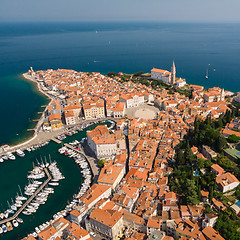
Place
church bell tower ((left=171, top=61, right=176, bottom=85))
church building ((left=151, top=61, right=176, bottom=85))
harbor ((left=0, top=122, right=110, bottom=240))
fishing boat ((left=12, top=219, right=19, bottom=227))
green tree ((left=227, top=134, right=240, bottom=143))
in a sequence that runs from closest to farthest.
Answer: fishing boat ((left=12, top=219, right=19, bottom=227)) < harbor ((left=0, top=122, right=110, bottom=240)) < green tree ((left=227, top=134, right=240, bottom=143)) < church bell tower ((left=171, top=61, right=176, bottom=85)) < church building ((left=151, top=61, right=176, bottom=85))

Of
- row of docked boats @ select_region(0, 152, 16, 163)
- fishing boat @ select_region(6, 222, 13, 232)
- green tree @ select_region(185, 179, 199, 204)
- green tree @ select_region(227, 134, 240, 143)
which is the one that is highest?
green tree @ select_region(227, 134, 240, 143)

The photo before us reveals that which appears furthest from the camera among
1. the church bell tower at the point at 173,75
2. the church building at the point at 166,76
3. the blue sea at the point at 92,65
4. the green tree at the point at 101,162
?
the church building at the point at 166,76

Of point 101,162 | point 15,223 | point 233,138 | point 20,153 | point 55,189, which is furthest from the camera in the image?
point 20,153

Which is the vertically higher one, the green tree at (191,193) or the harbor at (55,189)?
the green tree at (191,193)

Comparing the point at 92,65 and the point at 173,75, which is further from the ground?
the point at 173,75

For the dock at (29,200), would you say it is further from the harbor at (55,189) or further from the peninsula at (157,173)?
the peninsula at (157,173)

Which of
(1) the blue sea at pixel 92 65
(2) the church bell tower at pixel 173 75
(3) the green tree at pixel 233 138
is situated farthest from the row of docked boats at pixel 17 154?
(2) the church bell tower at pixel 173 75

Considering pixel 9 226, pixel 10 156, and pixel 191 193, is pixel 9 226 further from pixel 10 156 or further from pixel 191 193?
pixel 191 193

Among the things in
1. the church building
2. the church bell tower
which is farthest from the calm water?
the church building

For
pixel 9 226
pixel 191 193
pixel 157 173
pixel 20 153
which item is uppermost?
pixel 191 193

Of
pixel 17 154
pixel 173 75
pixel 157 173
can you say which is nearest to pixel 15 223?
pixel 17 154

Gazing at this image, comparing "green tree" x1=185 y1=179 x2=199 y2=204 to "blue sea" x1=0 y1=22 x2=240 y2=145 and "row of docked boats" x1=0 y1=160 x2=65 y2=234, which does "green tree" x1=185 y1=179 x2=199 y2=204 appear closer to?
"row of docked boats" x1=0 y1=160 x2=65 y2=234

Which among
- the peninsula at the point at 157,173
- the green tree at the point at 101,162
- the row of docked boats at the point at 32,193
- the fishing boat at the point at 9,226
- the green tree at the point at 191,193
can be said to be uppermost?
the green tree at the point at 191,193
